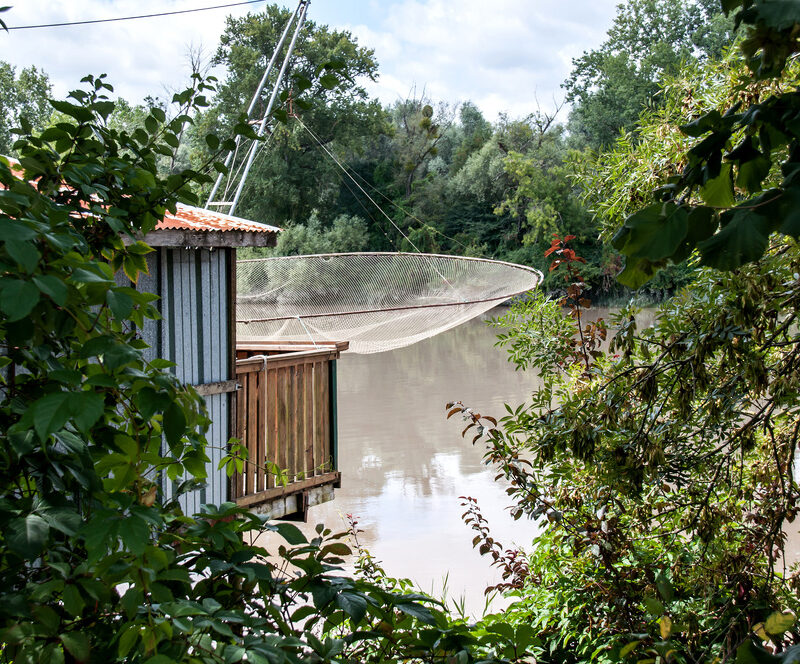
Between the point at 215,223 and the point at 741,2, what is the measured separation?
4348mm

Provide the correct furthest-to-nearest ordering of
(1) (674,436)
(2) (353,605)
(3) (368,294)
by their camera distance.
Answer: (3) (368,294) < (1) (674,436) < (2) (353,605)

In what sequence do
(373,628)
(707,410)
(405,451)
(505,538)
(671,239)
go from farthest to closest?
(405,451) < (505,538) < (707,410) < (373,628) < (671,239)

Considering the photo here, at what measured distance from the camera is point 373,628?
1.24 m

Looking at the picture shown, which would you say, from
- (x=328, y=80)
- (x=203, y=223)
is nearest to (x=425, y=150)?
(x=203, y=223)

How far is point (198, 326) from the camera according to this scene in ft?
16.3

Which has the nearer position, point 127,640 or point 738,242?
point 738,242

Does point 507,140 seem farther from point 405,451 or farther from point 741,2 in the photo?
point 741,2

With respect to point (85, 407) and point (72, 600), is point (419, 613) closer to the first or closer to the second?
point (72, 600)

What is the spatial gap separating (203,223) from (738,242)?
4350 millimetres

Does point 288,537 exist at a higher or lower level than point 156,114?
lower

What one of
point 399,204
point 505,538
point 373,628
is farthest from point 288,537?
point 399,204

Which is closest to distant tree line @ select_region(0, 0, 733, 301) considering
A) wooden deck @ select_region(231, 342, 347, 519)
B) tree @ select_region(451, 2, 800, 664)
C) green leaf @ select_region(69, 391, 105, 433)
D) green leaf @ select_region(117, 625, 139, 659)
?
wooden deck @ select_region(231, 342, 347, 519)

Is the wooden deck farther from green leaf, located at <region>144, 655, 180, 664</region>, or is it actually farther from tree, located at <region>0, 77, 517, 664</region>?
green leaf, located at <region>144, 655, 180, 664</region>

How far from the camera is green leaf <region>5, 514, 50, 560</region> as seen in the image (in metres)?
0.93
